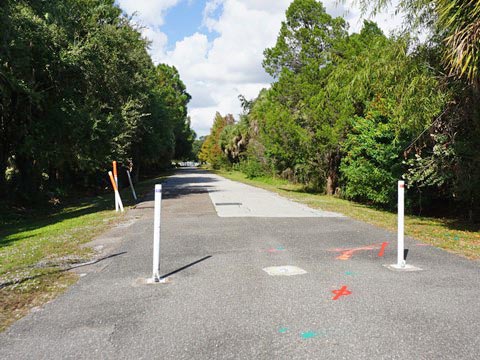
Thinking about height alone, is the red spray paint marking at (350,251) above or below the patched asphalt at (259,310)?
below

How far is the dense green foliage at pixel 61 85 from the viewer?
48.5 feet

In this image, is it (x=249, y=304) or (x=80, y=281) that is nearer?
(x=249, y=304)

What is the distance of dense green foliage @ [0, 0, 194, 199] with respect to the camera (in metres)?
14.8

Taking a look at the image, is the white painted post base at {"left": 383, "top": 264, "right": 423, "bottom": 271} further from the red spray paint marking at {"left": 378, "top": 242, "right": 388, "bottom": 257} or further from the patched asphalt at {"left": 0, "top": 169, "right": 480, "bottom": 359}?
the red spray paint marking at {"left": 378, "top": 242, "right": 388, "bottom": 257}

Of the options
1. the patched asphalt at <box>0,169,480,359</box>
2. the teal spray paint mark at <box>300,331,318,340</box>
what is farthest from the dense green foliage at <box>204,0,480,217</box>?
the teal spray paint mark at <box>300,331,318,340</box>

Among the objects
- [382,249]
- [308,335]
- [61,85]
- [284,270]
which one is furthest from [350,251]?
[61,85]

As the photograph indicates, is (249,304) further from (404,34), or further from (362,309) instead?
(404,34)

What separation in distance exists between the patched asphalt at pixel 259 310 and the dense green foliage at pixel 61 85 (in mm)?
10074

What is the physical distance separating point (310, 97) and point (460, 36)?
575 inches

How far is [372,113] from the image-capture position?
15.4 metres

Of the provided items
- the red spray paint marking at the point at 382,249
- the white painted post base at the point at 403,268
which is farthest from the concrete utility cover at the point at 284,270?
the red spray paint marking at the point at 382,249

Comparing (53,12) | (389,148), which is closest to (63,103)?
(53,12)

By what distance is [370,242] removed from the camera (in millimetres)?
8562

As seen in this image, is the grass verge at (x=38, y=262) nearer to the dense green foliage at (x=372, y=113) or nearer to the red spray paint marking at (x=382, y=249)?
the red spray paint marking at (x=382, y=249)
